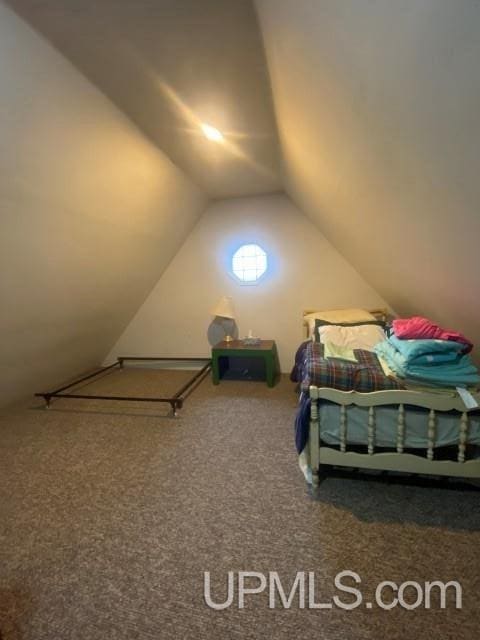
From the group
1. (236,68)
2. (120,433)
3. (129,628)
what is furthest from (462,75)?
(120,433)

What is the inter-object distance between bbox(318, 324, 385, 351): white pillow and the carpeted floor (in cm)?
93

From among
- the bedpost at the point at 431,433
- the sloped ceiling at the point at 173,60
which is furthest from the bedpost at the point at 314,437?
the sloped ceiling at the point at 173,60

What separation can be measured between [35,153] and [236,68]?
120 centimetres

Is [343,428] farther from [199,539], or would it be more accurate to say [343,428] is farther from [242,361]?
[242,361]

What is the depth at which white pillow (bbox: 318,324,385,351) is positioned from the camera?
88.1 inches

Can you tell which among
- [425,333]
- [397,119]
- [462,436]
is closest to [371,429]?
[462,436]

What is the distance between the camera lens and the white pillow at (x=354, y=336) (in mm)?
2238

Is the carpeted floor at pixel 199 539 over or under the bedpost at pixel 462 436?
under

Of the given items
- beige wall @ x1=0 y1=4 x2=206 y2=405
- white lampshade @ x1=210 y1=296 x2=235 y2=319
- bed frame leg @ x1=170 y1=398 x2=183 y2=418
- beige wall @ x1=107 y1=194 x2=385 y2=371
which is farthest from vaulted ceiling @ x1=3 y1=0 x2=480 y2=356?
bed frame leg @ x1=170 y1=398 x2=183 y2=418

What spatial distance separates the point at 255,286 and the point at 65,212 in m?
2.21

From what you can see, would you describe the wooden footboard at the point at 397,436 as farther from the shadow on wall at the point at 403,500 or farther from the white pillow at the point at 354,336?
the white pillow at the point at 354,336

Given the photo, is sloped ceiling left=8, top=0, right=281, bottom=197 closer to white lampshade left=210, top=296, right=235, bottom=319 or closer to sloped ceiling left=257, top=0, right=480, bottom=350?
sloped ceiling left=257, top=0, right=480, bottom=350

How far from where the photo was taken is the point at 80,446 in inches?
81.9

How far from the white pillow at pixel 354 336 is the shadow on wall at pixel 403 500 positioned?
977mm
